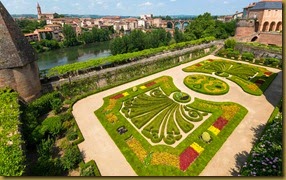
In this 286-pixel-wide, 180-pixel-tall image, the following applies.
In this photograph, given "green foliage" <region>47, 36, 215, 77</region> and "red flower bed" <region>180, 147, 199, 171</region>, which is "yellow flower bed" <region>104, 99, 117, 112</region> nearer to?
"green foliage" <region>47, 36, 215, 77</region>

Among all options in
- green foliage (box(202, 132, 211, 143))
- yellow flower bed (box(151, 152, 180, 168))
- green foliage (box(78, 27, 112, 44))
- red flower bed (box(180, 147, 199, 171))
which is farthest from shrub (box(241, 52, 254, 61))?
green foliage (box(78, 27, 112, 44))

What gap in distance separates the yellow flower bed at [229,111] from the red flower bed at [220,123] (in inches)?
22.5

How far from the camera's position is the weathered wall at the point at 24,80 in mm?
18953

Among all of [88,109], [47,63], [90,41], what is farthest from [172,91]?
[90,41]

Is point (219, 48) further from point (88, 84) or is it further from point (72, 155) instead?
point (72, 155)

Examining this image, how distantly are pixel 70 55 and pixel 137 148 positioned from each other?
6398cm

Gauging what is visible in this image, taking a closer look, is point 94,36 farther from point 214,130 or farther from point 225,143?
point 225,143

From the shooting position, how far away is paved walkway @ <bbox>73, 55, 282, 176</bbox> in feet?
45.7

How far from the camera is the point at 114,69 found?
30.1 metres

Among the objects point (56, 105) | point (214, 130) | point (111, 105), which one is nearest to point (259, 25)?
point (214, 130)

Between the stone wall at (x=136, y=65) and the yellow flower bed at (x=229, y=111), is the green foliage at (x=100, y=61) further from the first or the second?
the yellow flower bed at (x=229, y=111)

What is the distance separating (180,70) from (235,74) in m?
9.56

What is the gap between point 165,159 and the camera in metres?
14.5

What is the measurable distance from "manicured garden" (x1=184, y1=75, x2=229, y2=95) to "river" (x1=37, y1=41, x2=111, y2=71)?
145ft
